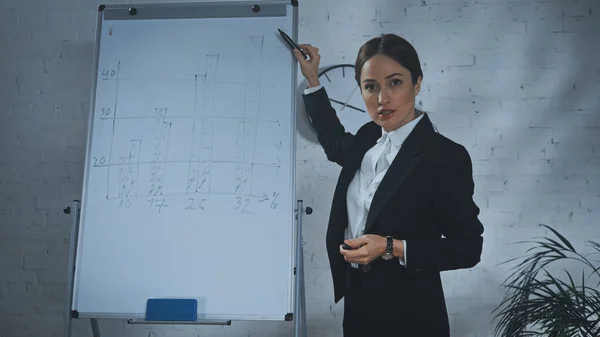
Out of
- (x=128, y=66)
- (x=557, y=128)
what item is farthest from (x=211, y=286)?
(x=557, y=128)

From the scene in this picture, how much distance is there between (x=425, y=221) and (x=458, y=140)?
2.32ft

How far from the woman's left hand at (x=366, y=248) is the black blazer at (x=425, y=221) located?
43 mm

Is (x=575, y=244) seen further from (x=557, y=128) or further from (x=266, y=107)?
(x=266, y=107)

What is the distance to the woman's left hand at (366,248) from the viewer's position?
2.20 m

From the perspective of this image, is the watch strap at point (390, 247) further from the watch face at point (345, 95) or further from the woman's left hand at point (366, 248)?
the watch face at point (345, 95)

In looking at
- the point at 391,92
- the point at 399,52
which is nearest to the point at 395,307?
the point at 391,92

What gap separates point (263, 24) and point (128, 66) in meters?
0.54

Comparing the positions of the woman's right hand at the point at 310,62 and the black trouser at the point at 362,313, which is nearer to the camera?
the black trouser at the point at 362,313

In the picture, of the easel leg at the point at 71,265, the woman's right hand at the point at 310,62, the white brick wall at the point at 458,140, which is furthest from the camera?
the white brick wall at the point at 458,140

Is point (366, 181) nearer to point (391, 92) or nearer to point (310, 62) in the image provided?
point (391, 92)

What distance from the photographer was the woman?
219cm

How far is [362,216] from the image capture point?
2.30m

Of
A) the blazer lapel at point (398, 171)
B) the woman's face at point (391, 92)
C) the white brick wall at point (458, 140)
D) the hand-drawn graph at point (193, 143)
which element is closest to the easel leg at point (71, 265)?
the hand-drawn graph at point (193, 143)

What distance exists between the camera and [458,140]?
9.21 ft
